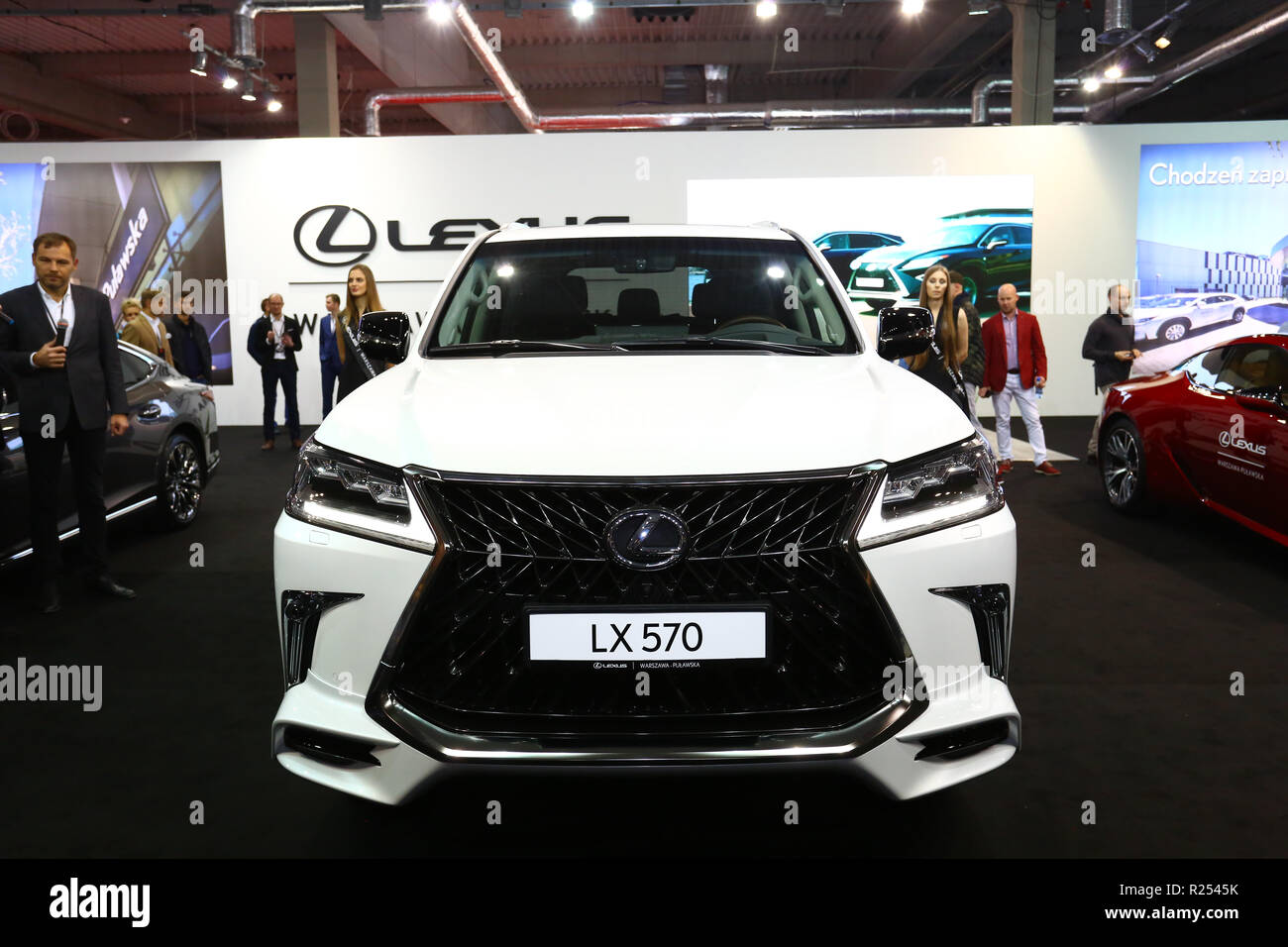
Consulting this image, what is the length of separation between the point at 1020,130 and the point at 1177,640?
33.7ft

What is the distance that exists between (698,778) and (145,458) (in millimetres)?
5243

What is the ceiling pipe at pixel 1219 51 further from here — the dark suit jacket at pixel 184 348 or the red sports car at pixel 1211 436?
the dark suit jacket at pixel 184 348

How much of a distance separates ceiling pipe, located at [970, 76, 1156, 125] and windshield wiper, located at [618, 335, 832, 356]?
13882 mm

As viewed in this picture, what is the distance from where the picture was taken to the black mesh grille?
194cm

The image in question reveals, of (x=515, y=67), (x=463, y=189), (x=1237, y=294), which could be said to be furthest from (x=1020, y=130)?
(x=515, y=67)

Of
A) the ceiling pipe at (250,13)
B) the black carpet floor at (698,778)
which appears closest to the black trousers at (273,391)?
the ceiling pipe at (250,13)

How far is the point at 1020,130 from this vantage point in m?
12.7

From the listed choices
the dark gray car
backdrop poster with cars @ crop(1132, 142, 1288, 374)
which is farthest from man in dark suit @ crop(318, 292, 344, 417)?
backdrop poster with cars @ crop(1132, 142, 1288, 374)

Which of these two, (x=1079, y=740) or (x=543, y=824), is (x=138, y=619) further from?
(x=1079, y=740)

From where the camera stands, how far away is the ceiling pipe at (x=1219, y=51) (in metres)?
12.2

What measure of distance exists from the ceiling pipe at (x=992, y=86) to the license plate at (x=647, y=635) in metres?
15.1

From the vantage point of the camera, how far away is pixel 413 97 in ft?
51.9

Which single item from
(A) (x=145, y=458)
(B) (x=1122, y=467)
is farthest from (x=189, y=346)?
(B) (x=1122, y=467)

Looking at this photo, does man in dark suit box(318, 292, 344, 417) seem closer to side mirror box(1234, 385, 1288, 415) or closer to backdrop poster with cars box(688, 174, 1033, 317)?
backdrop poster with cars box(688, 174, 1033, 317)
